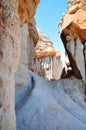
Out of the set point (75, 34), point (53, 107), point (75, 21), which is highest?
point (75, 21)

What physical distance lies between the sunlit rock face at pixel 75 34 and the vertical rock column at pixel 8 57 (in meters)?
6.89

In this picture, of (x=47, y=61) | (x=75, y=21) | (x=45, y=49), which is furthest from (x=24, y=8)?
(x=45, y=49)

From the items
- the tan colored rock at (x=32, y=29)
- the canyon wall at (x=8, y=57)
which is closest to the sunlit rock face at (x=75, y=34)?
the tan colored rock at (x=32, y=29)

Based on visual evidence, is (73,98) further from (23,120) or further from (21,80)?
(23,120)

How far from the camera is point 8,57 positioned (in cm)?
270

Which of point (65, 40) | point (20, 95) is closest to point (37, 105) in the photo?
point (20, 95)

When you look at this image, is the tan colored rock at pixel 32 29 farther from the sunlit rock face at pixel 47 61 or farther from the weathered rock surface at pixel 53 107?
the sunlit rock face at pixel 47 61

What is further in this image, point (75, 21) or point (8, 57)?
point (75, 21)

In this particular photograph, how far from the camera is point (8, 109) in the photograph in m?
2.62

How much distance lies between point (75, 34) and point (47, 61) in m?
7.42

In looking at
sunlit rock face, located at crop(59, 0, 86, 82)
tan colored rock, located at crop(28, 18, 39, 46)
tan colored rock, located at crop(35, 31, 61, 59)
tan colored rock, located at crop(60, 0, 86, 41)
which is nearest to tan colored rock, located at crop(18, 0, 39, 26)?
sunlit rock face, located at crop(59, 0, 86, 82)

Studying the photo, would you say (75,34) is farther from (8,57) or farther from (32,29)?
(8,57)

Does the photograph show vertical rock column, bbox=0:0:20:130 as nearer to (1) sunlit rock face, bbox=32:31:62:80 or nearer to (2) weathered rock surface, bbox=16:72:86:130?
(2) weathered rock surface, bbox=16:72:86:130

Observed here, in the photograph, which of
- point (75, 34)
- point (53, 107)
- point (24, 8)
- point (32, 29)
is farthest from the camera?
point (32, 29)
